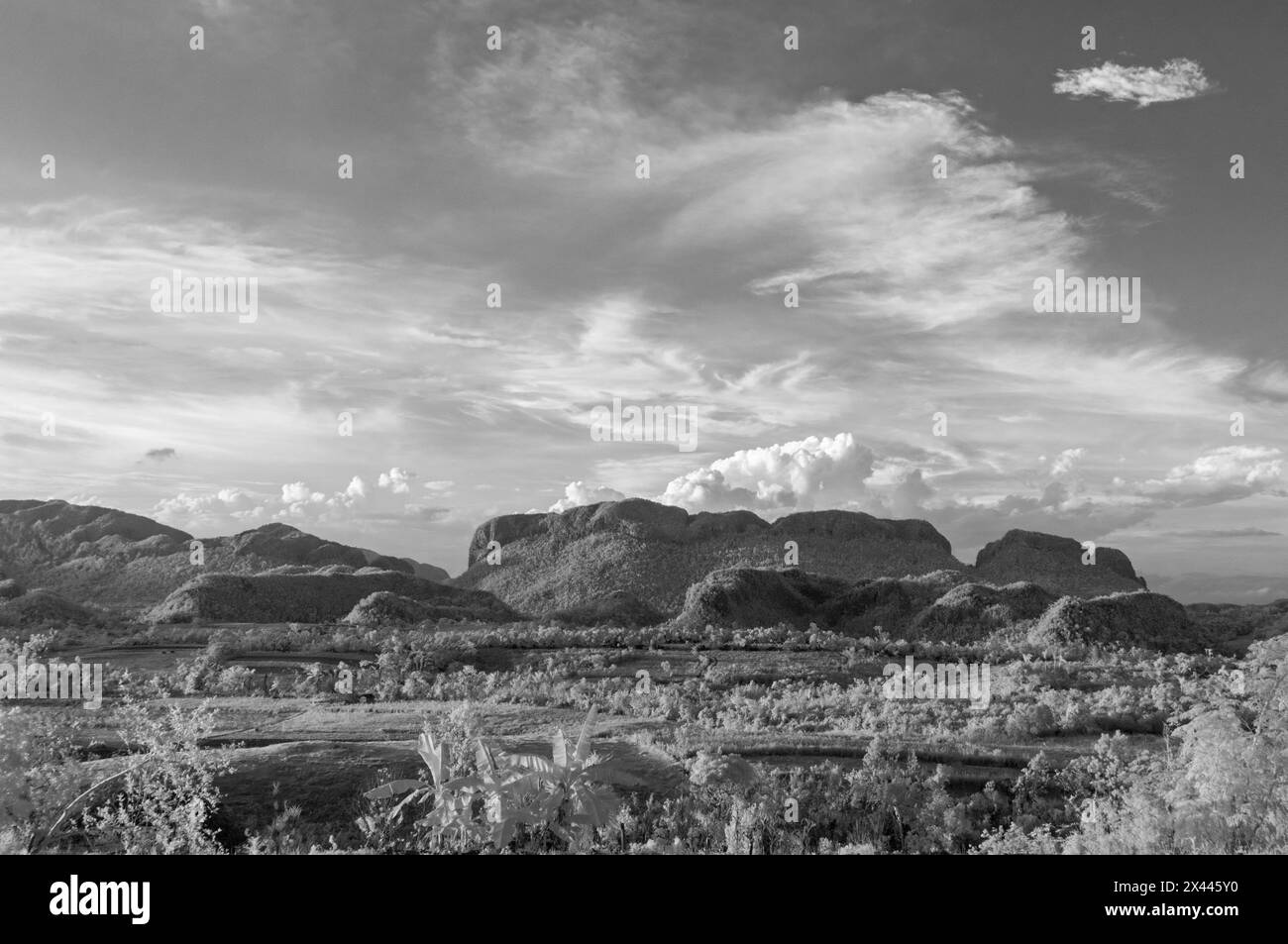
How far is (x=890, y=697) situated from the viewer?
75.4 ft

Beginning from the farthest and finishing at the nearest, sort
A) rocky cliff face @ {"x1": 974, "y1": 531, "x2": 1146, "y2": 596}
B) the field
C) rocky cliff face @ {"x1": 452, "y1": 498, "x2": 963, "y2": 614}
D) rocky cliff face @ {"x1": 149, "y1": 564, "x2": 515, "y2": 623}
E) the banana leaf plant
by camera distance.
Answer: rocky cliff face @ {"x1": 974, "y1": 531, "x2": 1146, "y2": 596}
rocky cliff face @ {"x1": 452, "y1": 498, "x2": 963, "y2": 614}
rocky cliff face @ {"x1": 149, "y1": 564, "x2": 515, "y2": 623}
the field
the banana leaf plant

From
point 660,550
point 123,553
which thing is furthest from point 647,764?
point 123,553

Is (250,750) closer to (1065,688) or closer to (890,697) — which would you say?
(890,697)

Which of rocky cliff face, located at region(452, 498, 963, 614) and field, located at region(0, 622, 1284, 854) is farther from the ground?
rocky cliff face, located at region(452, 498, 963, 614)

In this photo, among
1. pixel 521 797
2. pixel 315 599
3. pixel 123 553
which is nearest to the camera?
pixel 521 797

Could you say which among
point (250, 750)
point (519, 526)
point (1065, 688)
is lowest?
point (1065, 688)

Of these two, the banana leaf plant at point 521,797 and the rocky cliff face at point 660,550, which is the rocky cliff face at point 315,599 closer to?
the rocky cliff face at point 660,550

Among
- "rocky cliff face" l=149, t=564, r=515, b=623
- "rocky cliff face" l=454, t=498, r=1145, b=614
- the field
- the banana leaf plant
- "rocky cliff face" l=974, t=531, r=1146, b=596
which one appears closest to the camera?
→ the banana leaf plant

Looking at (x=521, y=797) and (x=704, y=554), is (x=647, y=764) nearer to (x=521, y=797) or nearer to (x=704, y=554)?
(x=521, y=797)

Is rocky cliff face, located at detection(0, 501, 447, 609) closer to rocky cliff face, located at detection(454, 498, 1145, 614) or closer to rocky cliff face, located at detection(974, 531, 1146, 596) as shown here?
rocky cliff face, located at detection(454, 498, 1145, 614)

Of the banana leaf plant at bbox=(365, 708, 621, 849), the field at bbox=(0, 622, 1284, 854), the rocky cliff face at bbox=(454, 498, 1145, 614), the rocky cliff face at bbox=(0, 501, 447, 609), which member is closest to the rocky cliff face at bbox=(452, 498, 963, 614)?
the rocky cliff face at bbox=(454, 498, 1145, 614)

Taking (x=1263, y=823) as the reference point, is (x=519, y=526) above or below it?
above
